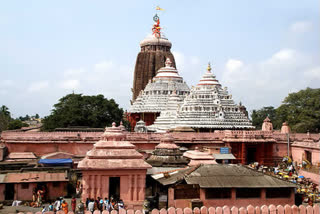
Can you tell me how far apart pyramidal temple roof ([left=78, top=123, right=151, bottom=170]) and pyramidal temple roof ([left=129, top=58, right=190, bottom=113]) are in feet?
116

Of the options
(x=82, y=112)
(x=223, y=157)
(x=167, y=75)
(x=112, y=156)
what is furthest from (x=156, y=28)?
(x=112, y=156)

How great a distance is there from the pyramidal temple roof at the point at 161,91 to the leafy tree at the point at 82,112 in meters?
4.42

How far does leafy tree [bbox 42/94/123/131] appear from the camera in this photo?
173ft

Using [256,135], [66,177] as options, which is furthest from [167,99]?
[66,177]

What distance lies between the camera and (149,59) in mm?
72000

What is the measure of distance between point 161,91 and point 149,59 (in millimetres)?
13043

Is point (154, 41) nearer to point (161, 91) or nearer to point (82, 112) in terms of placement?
point (161, 91)

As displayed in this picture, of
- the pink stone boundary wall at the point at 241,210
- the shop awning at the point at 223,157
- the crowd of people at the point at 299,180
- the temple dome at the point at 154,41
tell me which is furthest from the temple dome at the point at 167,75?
the pink stone boundary wall at the point at 241,210

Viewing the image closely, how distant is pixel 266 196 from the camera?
2052 cm

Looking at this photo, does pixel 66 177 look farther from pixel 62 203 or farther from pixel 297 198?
pixel 297 198

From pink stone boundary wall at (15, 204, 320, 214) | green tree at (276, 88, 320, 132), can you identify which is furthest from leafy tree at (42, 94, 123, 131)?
pink stone boundary wall at (15, 204, 320, 214)

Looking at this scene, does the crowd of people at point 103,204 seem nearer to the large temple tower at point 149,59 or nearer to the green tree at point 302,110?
the green tree at point 302,110

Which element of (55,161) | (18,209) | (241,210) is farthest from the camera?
(55,161)

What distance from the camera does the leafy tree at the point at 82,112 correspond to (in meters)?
52.9
